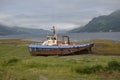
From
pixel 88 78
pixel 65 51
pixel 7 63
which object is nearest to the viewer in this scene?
pixel 88 78

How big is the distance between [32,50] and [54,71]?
26.7 m

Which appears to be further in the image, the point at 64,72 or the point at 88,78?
the point at 64,72

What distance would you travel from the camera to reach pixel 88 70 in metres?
30.8

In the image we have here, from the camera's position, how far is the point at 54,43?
5844 cm

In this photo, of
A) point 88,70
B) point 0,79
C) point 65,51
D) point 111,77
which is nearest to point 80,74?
point 88,70

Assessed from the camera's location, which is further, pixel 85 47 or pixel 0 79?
pixel 85 47

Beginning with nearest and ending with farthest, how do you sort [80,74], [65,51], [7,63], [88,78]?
1. [88,78]
2. [80,74]
3. [7,63]
4. [65,51]

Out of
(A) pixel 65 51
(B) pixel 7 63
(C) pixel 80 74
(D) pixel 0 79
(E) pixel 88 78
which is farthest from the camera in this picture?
(A) pixel 65 51

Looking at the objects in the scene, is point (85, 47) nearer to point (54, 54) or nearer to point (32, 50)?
point (54, 54)

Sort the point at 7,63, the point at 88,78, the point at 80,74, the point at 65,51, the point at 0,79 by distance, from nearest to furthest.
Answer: the point at 0,79 < the point at 88,78 < the point at 80,74 < the point at 7,63 < the point at 65,51

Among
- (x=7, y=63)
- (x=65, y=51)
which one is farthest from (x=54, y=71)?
(x=65, y=51)

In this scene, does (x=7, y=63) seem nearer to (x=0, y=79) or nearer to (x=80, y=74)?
(x=80, y=74)

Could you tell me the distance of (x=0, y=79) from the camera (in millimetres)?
22688

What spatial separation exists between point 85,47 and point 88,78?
3141 centimetres
